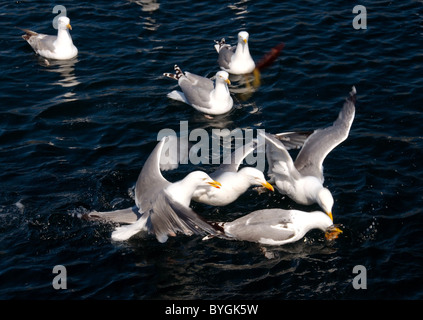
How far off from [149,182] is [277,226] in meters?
2.15

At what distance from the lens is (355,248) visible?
943 cm

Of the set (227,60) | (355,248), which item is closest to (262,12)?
(227,60)

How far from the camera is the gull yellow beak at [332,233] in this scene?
9.64 m

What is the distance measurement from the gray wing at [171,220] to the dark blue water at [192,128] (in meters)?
0.44

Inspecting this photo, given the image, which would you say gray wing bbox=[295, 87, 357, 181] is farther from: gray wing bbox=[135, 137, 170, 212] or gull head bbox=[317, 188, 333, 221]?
gray wing bbox=[135, 137, 170, 212]

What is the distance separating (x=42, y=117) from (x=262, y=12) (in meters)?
6.55

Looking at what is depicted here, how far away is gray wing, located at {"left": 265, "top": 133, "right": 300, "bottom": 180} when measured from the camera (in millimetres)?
10367

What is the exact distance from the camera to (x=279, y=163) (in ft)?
35.1

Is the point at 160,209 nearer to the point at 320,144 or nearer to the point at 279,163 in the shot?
the point at 279,163

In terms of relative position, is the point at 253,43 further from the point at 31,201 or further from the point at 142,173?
the point at 31,201
